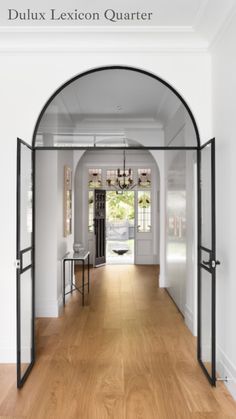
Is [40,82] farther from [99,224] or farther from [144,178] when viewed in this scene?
[144,178]

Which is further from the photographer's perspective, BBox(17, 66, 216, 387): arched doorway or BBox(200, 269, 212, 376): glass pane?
BBox(17, 66, 216, 387): arched doorway

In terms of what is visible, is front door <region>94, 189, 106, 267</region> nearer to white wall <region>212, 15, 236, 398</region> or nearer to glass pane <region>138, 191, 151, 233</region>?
glass pane <region>138, 191, 151, 233</region>

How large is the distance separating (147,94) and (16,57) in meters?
1.31

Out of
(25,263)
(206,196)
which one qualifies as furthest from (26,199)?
(206,196)

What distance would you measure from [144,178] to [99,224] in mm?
1773

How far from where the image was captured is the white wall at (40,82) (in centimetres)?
342

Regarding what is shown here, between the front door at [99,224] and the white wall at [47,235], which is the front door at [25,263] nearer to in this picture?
the white wall at [47,235]

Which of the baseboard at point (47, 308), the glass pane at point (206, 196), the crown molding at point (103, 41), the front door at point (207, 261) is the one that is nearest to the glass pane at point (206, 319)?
the front door at point (207, 261)

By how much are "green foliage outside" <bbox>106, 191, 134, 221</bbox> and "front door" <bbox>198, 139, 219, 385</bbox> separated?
7.38 metres

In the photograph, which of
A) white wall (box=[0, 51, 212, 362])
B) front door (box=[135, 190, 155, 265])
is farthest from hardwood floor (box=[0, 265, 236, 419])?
front door (box=[135, 190, 155, 265])

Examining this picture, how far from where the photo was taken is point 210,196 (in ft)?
10.1

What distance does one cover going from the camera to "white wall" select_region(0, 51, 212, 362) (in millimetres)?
3424

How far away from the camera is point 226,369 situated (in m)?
2.97

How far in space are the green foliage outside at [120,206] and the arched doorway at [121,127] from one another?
7.06 meters
